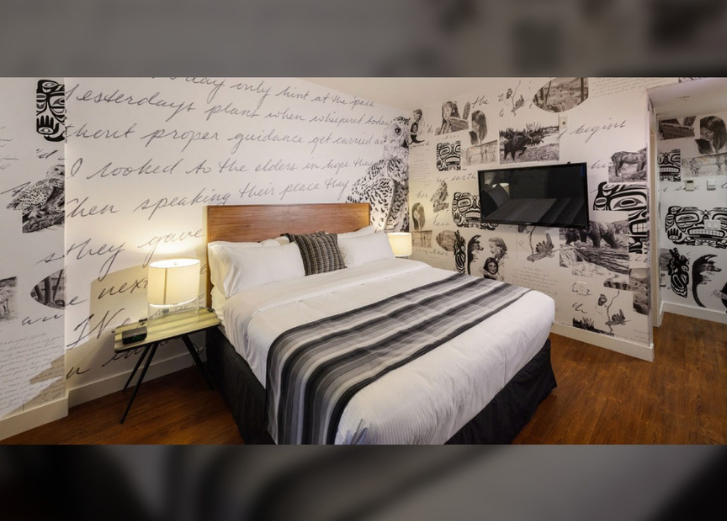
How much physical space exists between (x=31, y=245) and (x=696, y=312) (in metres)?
Answer: 6.27

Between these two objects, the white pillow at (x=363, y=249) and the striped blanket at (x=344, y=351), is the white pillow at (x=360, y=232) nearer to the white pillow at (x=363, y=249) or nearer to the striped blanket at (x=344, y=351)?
the white pillow at (x=363, y=249)

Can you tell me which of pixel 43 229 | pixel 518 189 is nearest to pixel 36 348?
pixel 43 229

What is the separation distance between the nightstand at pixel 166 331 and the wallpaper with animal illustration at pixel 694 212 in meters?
5.12

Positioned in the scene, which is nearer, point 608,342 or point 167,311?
point 167,311

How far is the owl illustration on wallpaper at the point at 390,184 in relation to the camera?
409 centimetres

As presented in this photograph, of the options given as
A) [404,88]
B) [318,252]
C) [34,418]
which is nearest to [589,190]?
[404,88]

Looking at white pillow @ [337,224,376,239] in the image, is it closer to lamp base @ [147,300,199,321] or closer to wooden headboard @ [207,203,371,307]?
wooden headboard @ [207,203,371,307]

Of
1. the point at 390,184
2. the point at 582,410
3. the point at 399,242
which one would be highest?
the point at 390,184

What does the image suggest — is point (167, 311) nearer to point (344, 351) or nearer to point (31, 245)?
point (31, 245)

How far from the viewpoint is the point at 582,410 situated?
7.04ft

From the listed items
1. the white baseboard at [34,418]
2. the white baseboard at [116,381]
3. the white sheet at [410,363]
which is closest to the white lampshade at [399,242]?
the white sheet at [410,363]

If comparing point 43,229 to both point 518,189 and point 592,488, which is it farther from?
point 518,189
